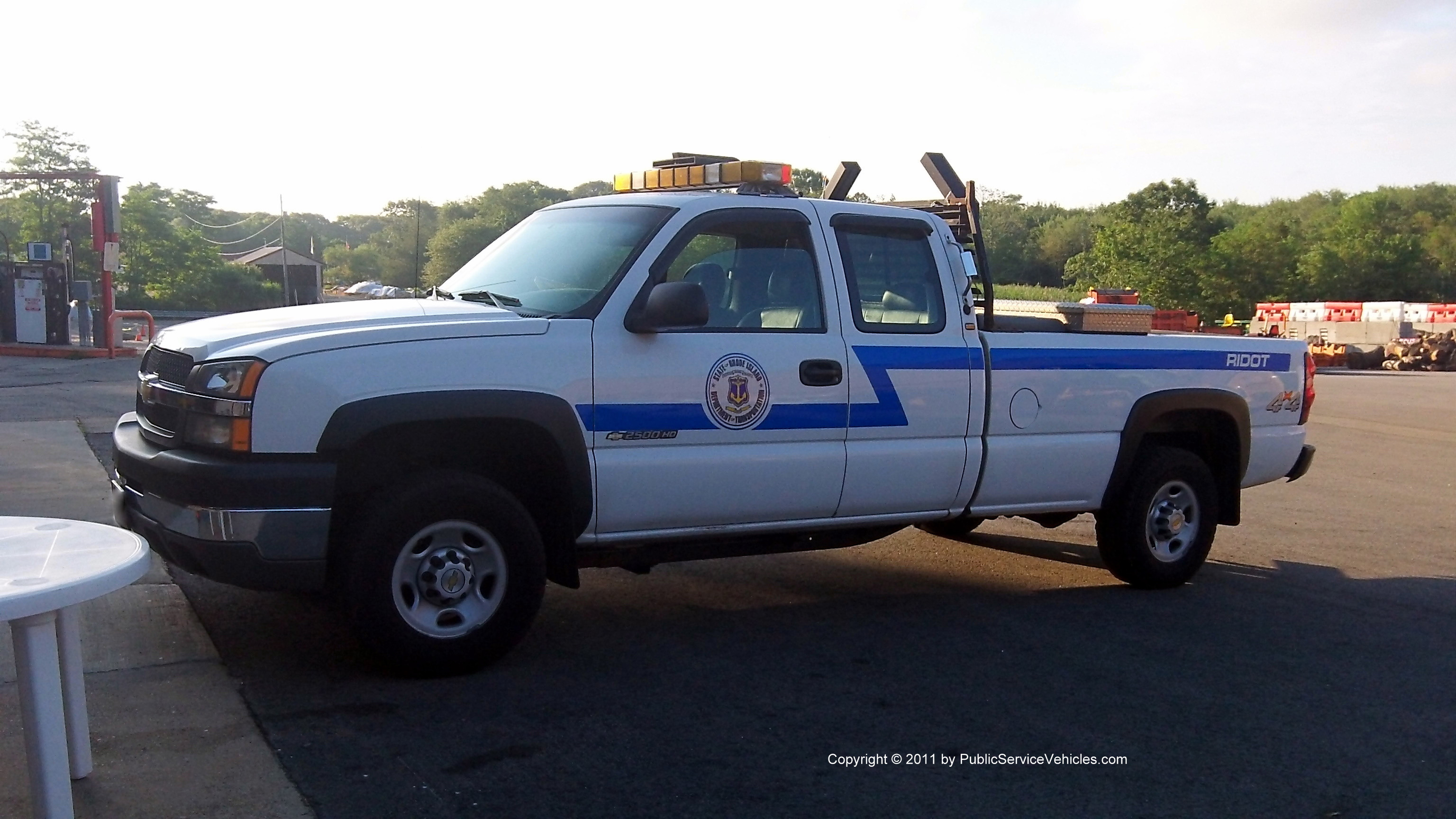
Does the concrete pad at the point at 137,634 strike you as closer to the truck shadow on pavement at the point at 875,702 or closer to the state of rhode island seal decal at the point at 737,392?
the truck shadow on pavement at the point at 875,702

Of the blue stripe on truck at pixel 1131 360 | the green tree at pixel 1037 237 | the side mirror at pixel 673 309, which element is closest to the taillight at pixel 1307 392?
the blue stripe on truck at pixel 1131 360

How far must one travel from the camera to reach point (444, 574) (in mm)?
4832

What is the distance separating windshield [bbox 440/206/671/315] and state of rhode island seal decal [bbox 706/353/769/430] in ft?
2.02

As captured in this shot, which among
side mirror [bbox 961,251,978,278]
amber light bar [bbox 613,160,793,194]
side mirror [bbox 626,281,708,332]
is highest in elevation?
amber light bar [bbox 613,160,793,194]

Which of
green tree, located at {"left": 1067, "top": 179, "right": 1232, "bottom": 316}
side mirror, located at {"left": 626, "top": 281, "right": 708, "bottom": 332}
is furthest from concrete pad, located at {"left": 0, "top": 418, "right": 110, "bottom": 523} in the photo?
green tree, located at {"left": 1067, "top": 179, "right": 1232, "bottom": 316}

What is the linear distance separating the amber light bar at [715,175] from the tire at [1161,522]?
2568 mm

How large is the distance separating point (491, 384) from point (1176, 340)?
400cm

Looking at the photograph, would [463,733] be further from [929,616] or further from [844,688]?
[929,616]

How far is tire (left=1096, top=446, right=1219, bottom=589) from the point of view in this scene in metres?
6.80

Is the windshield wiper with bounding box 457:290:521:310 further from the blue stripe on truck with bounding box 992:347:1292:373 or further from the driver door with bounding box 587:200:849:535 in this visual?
the blue stripe on truck with bounding box 992:347:1292:373

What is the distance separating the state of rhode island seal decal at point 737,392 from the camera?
5.29 meters

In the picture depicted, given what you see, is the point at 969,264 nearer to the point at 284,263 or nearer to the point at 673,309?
the point at 673,309

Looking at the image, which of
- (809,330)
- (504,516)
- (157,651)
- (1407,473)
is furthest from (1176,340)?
(1407,473)

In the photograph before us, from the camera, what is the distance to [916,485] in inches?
234
